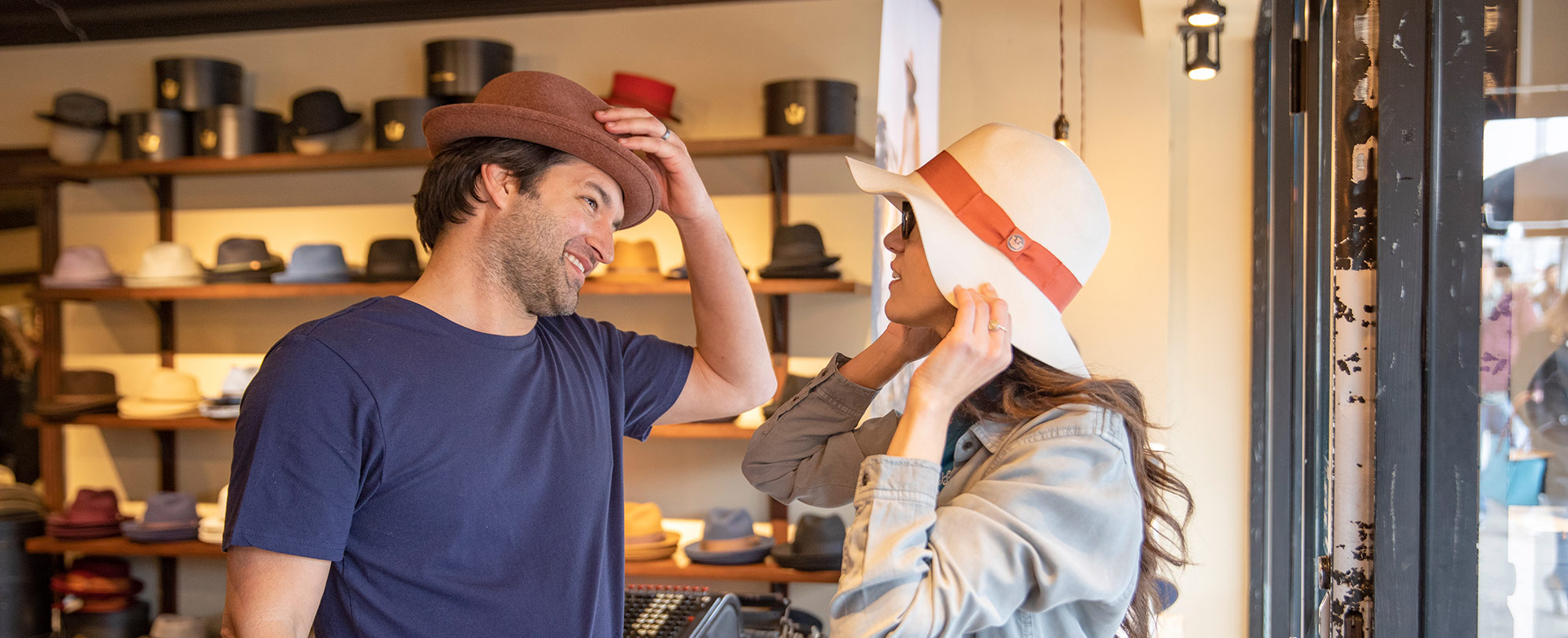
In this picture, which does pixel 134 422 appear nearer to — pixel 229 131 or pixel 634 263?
pixel 229 131

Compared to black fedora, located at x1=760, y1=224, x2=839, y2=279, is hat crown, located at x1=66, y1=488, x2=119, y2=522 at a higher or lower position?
lower

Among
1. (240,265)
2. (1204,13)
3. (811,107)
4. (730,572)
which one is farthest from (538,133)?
(240,265)

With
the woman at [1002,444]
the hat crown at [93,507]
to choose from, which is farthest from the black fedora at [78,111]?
the woman at [1002,444]

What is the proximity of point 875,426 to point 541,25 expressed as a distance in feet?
10.4

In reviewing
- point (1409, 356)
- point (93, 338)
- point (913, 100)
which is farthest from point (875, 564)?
point (93, 338)

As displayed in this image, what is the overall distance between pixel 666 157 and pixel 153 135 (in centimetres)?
341

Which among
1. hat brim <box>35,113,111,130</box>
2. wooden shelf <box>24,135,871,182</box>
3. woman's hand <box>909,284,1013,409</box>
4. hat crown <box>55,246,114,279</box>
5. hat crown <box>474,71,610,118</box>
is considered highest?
hat brim <box>35,113,111,130</box>

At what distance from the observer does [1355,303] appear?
4.13ft

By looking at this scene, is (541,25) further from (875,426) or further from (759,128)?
(875,426)

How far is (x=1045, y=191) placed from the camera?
3.86ft

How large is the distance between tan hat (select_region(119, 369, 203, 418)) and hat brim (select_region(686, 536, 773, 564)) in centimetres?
213

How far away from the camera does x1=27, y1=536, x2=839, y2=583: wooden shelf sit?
352 cm

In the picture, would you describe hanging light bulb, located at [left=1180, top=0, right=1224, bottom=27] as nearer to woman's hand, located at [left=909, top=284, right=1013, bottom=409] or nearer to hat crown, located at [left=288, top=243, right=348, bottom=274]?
woman's hand, located at [left=909, top=284, right=1013, bottom=409]

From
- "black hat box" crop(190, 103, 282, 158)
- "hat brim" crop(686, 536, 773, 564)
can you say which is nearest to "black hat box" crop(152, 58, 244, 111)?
"black hat box" crop(190, 103, 282, 158)
